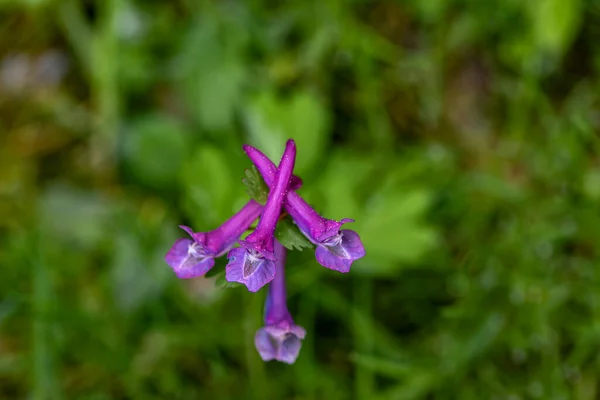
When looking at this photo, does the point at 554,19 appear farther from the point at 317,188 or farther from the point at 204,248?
the point at 204,248

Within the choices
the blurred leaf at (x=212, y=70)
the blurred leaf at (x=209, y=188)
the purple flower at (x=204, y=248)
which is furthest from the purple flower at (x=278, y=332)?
the blurred leaf at (x=212, y=70)

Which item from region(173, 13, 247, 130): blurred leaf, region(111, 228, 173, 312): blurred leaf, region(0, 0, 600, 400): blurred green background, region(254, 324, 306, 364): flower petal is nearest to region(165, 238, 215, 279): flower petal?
region(254, 324, 306, 364): flower petal

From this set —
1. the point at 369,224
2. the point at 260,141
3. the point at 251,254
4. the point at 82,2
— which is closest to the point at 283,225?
the point at 251,254

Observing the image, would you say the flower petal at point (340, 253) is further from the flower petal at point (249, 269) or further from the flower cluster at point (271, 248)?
the flower petal at point (249, 269)

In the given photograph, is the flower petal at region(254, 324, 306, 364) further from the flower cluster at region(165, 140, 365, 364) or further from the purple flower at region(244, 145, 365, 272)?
the purple flower at region(244, 145, 365, 272)

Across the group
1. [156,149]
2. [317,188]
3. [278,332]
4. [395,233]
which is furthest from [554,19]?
[278,332]

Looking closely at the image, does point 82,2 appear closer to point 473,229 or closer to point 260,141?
point 260,141
